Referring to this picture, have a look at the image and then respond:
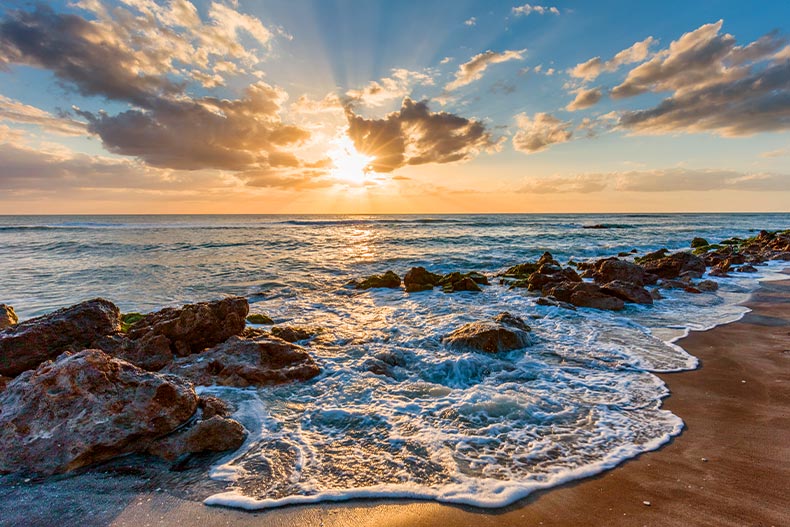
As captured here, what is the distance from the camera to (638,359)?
714 centimetres

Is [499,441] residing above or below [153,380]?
below

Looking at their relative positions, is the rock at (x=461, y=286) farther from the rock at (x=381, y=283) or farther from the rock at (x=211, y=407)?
the rock at (x=211, y=407)

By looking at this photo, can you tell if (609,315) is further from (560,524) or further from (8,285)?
(8,285)

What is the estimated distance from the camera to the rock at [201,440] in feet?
14.0

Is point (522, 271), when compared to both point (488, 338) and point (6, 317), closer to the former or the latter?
point (488, 338)

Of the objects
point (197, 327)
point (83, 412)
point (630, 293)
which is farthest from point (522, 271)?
point (83, 412)

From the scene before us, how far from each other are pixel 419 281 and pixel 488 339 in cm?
778

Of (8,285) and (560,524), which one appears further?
(8,285)

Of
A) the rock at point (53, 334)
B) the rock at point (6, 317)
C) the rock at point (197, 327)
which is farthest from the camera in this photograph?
the rock at point (6, 317)

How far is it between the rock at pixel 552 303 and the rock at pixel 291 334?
7.18 metres

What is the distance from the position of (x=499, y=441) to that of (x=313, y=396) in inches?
113

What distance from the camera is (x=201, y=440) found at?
14.3 ft

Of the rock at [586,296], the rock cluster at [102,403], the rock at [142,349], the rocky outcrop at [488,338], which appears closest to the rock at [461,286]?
the rock at [586,296]

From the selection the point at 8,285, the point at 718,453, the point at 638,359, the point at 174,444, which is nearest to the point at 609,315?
the point at 638,359
